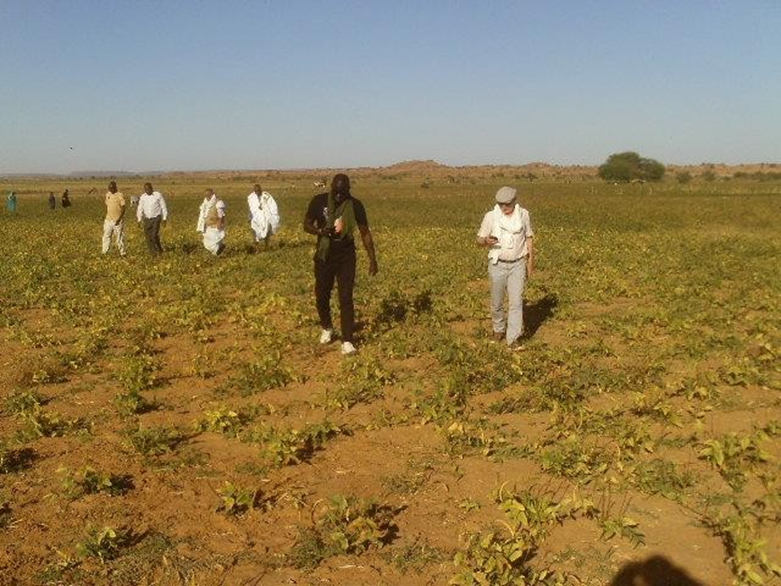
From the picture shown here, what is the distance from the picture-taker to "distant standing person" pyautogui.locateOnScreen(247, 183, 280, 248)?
16.2 m

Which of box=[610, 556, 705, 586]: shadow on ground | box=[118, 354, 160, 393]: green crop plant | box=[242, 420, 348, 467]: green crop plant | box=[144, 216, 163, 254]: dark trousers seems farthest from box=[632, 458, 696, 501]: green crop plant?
box=[144, 216, 163, 254]: dark trousers

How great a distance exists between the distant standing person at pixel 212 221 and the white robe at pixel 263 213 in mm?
1051

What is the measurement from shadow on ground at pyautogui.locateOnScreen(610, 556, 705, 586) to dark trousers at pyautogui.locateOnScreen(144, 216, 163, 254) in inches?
535

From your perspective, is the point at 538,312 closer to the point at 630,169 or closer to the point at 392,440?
the point at 392,440

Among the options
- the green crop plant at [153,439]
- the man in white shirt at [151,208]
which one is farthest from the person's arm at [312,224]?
the man in white shirt at [151,208]

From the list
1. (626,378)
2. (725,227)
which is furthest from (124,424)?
(725,227)

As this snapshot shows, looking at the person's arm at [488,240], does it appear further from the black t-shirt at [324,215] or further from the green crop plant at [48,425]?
the green crop plant at [48,425]

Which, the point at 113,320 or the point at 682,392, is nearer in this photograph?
the point at 682,392

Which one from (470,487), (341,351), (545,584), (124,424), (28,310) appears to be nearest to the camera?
(545,584)

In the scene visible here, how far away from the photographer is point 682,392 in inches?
252

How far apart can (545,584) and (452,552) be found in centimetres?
57

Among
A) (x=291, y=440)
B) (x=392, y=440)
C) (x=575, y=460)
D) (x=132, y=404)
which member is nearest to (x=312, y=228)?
(x=132, y=404)

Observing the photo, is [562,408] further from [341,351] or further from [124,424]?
[124,424]

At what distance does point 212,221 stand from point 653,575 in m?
13.3
